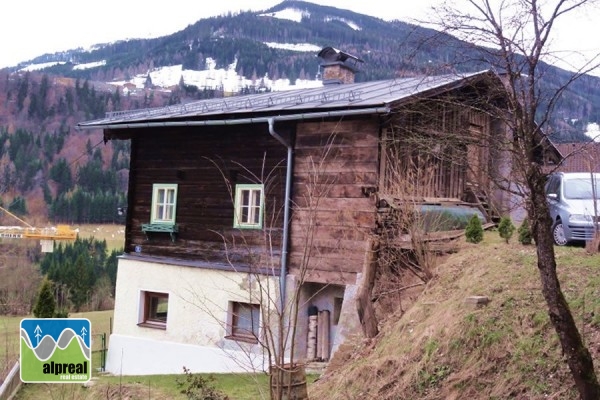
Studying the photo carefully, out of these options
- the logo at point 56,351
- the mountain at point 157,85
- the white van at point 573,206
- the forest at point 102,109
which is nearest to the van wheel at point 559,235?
the white van at point 573,206

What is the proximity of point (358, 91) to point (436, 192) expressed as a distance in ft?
9.59

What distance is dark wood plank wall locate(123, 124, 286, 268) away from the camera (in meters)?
14.4

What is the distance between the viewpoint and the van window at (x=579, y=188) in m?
13.1

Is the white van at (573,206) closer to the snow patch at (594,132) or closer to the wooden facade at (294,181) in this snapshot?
the wooden facade at (294,181)

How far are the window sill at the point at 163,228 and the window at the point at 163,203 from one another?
164 mm

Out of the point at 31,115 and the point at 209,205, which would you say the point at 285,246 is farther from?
the point at 31,115

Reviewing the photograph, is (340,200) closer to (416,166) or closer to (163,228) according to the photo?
(416,166)

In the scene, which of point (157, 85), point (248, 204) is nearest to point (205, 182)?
point (248, 204)

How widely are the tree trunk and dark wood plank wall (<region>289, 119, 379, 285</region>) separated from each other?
6.95m

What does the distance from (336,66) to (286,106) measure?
593 centimetres

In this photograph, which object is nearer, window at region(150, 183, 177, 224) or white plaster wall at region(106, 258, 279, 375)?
white plaster wall at region(106, 258, 279, 375)

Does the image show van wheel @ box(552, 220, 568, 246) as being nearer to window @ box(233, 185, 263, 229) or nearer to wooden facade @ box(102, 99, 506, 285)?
wooden facade @ box(102, 99, 506, 285)

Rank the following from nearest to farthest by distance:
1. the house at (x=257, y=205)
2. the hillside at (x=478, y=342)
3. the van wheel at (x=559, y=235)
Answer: the hillside at (x=478, y=342) < the house at (x=257, y=205) < the van wheel at (x=559, y=235)

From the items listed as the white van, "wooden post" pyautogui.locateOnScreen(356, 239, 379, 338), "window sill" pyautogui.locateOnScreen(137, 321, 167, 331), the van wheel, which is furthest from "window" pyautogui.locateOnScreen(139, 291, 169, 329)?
the white van
